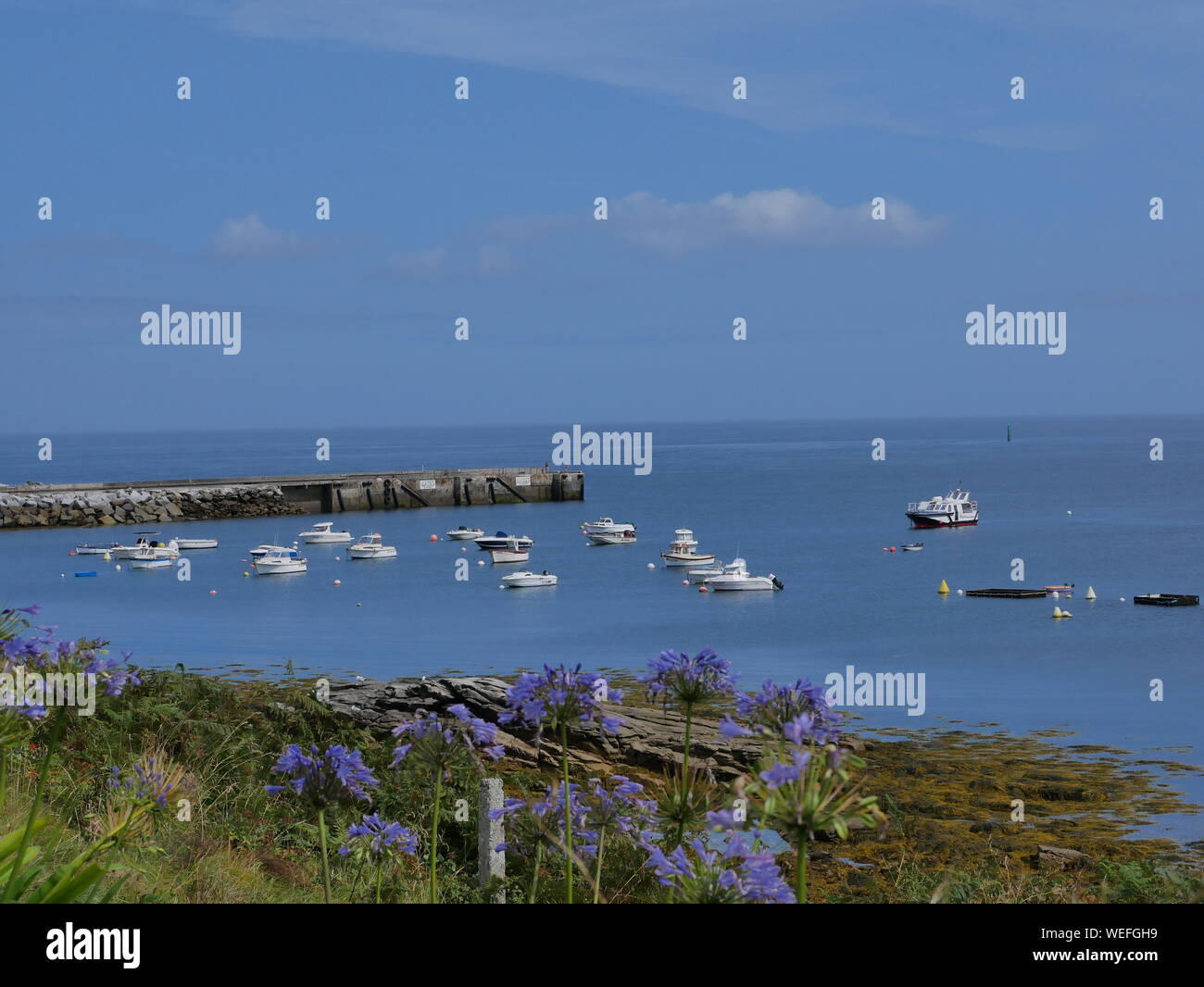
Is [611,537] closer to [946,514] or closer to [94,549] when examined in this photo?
[946,514]

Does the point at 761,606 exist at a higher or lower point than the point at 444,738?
lower

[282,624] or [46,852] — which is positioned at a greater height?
[46,852]

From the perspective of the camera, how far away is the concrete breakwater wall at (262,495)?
3260 inches

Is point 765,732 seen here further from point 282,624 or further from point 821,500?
point 821,500

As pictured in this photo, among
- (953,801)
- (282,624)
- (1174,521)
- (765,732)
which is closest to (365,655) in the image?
(282,624)

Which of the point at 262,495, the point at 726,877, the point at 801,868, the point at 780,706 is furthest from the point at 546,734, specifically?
the point at 262,495

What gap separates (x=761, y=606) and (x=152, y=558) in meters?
33.7

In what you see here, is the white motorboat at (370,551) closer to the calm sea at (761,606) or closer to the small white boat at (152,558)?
the calm sea at (761,606)

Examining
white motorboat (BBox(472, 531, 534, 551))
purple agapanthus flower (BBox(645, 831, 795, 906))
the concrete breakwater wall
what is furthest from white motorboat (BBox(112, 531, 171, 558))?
purple agapanthus flower (BBox(645, 831, 795, 906))

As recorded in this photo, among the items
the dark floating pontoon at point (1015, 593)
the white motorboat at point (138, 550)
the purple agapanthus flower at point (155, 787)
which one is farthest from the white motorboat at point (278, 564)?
the purple agapanthus flower at point (155, 787)

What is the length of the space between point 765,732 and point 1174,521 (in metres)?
94.8

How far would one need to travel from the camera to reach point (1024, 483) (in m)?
132

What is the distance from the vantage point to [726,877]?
9.46ft
